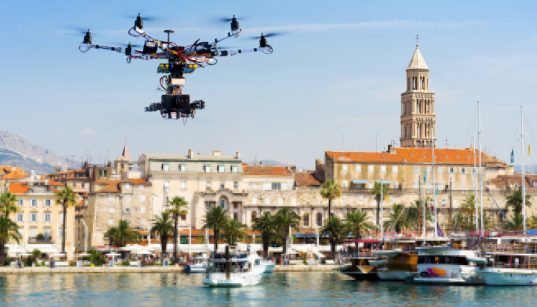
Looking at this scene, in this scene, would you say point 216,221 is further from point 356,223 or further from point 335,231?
point 356,223

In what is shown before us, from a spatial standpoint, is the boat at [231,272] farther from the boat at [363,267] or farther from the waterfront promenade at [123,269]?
the waterfront promenade at [123,269]

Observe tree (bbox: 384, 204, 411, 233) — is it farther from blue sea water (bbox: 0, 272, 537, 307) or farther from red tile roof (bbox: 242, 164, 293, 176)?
blue sea water (bbox: 0, 272, 537, 307)

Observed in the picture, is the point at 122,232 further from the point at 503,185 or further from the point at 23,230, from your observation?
the point at 503,185

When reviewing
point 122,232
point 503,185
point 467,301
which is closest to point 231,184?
point 122,232

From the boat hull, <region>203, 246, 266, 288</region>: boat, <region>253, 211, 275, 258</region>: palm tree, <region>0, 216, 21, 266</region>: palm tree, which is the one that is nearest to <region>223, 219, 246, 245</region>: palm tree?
<region>253, 211, 275, 258</region>: palm tree

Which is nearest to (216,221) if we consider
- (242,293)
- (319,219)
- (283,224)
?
(283,224)

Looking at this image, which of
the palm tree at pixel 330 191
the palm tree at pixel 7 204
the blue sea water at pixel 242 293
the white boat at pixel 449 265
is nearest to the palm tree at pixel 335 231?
the palm tree at pixel 330 191

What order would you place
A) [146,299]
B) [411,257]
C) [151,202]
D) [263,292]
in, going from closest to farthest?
[146,299] < [263,292] < [411,257] < [151,202]
